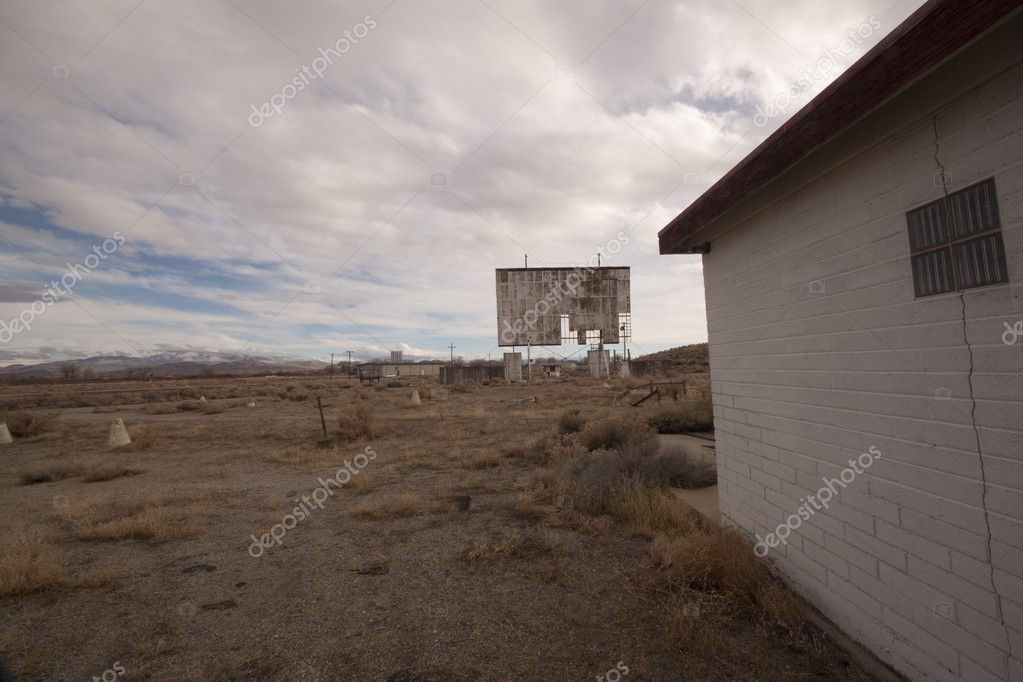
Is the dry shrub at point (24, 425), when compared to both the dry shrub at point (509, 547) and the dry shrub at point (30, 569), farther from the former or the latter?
the dry shrub at point (509, 547)

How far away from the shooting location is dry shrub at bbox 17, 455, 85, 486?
9920 mm

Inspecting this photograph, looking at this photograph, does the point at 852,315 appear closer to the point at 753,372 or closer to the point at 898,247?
the point at 898,247

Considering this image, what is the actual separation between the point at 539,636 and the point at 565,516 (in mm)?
2665

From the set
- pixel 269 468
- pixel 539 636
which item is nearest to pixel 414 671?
pixel 539 636

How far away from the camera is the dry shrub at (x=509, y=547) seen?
5.20 meters

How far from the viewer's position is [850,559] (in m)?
3.38

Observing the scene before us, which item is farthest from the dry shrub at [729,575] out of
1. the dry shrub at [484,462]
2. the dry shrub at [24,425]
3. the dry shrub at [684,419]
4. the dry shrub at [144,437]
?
the dry shrub at [24,425]

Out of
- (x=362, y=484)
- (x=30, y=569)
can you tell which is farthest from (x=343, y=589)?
(x=362, y=484)

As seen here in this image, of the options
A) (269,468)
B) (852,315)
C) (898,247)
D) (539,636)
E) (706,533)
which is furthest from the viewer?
(269,468)

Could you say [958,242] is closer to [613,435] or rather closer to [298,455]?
[613,435]

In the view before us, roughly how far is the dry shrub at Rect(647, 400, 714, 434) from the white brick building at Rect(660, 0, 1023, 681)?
7925 millimetres

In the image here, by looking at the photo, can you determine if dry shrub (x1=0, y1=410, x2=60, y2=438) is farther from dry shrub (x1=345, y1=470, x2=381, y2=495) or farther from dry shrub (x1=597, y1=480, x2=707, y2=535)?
dry shrub (x1=597, y1=480, x2=707, y2=535)

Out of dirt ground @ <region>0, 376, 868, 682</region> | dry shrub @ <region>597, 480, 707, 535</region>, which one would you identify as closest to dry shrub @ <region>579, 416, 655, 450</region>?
dirt ground @ <region>0, 376, 868, 682</region>

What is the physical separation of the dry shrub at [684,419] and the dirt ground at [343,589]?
4.42m
